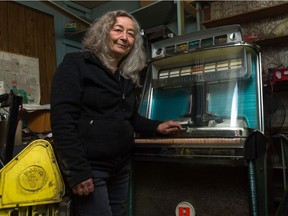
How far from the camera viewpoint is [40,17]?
296cm

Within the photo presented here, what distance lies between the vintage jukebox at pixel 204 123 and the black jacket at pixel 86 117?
25 cm

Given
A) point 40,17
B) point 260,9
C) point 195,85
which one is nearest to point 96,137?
point 195,85

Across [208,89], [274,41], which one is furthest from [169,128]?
[274,41]

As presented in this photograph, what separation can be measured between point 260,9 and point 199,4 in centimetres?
58

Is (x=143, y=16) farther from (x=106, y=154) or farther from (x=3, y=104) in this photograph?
(x=106, y=154)

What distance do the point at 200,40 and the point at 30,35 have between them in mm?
1958

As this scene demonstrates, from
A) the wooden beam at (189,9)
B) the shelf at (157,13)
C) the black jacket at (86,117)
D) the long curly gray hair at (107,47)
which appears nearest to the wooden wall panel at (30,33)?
the shelf at (157,13)

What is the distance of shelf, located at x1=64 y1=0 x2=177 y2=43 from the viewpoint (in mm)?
2471

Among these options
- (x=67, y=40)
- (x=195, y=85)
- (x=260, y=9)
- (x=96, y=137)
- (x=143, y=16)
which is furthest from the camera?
(x=67, y=40)

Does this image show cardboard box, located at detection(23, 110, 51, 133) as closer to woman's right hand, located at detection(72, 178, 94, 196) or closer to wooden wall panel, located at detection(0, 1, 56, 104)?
wooden wall panel, located at detection(0, 1, 56, 104)

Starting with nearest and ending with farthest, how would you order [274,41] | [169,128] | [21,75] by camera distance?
[169,128] → [274,41] → [21,75]

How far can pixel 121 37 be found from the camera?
3.86 ft

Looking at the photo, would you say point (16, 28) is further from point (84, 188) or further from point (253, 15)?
point (84, 188)

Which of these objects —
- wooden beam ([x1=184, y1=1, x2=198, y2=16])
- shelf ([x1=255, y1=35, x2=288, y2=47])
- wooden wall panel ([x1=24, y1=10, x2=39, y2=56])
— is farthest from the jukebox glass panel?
wooden wall panel ([x1=24, y1=10, x2=39, y2=56])
